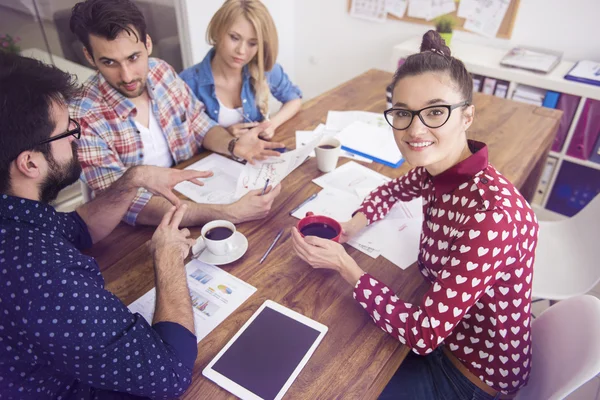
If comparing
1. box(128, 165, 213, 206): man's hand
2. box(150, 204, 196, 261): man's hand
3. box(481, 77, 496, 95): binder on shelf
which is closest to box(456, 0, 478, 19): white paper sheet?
box(481, 77, 496, 95): binder on shelf

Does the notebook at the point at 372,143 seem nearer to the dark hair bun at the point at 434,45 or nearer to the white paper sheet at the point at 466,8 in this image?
the dark hair bun at the point at 434,45

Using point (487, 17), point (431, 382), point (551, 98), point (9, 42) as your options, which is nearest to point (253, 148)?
point (431, 382)

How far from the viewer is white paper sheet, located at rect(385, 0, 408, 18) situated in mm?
3051

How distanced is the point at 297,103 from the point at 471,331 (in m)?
1.36

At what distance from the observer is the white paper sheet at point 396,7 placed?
10.0ft

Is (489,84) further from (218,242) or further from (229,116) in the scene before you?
(218,242)

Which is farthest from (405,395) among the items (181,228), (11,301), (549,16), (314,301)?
(549,16)

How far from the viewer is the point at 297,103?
6.76ft

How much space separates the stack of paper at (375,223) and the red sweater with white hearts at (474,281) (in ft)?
0.33

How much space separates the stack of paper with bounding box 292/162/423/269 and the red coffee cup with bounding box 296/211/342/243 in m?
0.10

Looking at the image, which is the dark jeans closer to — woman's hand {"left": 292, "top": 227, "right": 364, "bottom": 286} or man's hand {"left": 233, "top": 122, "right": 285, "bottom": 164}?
woman's hand {"left": 292, "top": 227, "right": 364, "bottom": 286}

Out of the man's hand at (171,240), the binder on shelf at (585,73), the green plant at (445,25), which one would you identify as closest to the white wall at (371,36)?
the binder on shelf at (585,73)

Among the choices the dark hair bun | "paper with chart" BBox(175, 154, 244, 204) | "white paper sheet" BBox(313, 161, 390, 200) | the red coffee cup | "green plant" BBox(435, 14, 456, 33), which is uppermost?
the dark hair bun

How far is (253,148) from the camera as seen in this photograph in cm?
164
